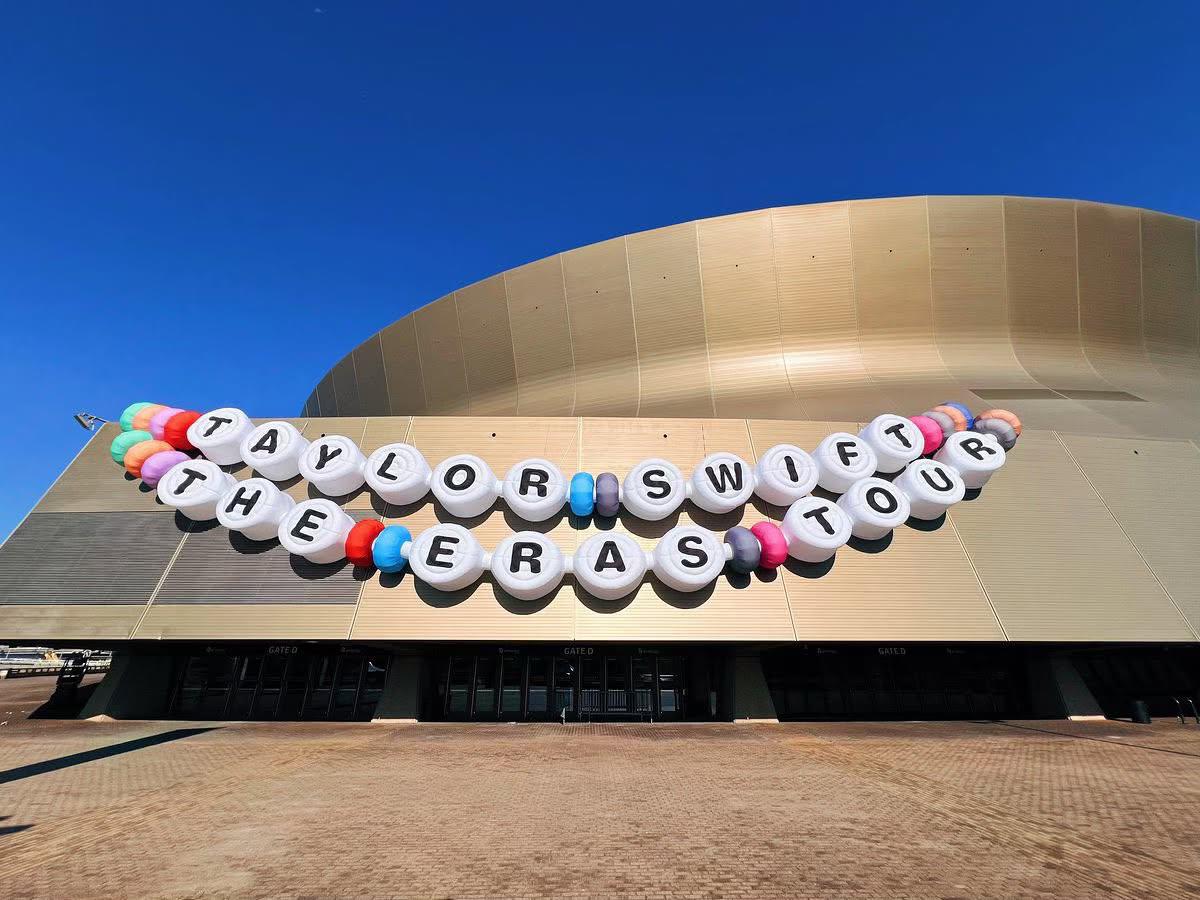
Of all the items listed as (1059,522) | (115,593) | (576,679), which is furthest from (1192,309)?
(115,593)

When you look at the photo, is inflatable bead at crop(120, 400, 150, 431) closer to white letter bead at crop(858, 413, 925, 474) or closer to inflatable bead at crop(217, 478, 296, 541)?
inflatable bead at crop(217, 478, 296, 541)

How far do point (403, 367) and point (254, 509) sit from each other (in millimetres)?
12525

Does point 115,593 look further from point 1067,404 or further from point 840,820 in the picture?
point 1067,404

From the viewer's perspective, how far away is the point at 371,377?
25609mm

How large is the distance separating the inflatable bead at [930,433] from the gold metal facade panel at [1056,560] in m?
1.58

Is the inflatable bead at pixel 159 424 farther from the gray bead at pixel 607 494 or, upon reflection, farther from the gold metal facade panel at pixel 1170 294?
the gold metal facade panel at pixel 1170 294

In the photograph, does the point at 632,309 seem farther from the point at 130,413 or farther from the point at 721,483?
the point at 130,413

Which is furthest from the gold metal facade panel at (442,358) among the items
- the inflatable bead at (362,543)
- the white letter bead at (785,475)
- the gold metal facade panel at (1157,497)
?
the gold metal facade panel at (1157,497)

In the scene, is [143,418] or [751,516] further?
[143,418]

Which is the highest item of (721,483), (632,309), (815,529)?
(632,309)

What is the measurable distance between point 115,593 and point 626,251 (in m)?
17.3

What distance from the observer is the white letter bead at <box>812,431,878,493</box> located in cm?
1292

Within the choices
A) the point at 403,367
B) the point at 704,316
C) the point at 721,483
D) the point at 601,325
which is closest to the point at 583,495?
the point at 721,483

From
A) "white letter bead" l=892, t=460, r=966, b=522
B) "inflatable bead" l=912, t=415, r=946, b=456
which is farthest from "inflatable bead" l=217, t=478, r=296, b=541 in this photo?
"inflatable bead" l=912, t=415, r=946, b=456
